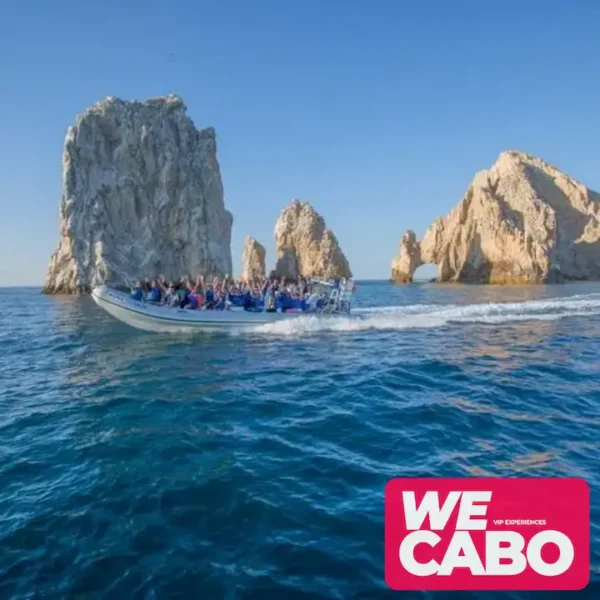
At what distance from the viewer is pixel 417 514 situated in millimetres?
5539

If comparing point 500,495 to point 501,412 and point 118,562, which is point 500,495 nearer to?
point 501,412

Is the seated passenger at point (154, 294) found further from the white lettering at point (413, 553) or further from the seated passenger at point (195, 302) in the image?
the white lettering at point (413, 553)

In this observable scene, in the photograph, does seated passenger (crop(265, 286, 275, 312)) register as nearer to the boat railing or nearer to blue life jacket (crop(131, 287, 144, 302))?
the boat railing

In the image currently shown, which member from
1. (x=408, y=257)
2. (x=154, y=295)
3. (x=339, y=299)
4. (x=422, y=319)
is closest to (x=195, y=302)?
(x=154, y=295)

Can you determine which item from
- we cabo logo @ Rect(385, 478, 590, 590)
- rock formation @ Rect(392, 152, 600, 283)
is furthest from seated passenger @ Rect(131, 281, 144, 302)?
rock formation @ Rect(392, 152, 600, 283)

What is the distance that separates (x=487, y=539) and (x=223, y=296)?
19.5 metres

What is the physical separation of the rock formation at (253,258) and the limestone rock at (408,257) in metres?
37.2

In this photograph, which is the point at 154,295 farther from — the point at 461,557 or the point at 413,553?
the point at 461,557

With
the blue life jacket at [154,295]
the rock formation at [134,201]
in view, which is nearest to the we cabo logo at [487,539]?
the blue life jacket at [154,295]

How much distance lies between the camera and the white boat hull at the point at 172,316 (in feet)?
71.5

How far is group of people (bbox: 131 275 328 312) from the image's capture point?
22.5 meters

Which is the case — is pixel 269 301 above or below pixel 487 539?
above

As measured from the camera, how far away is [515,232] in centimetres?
8938

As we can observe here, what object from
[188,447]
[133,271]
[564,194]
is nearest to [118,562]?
[188,447]
